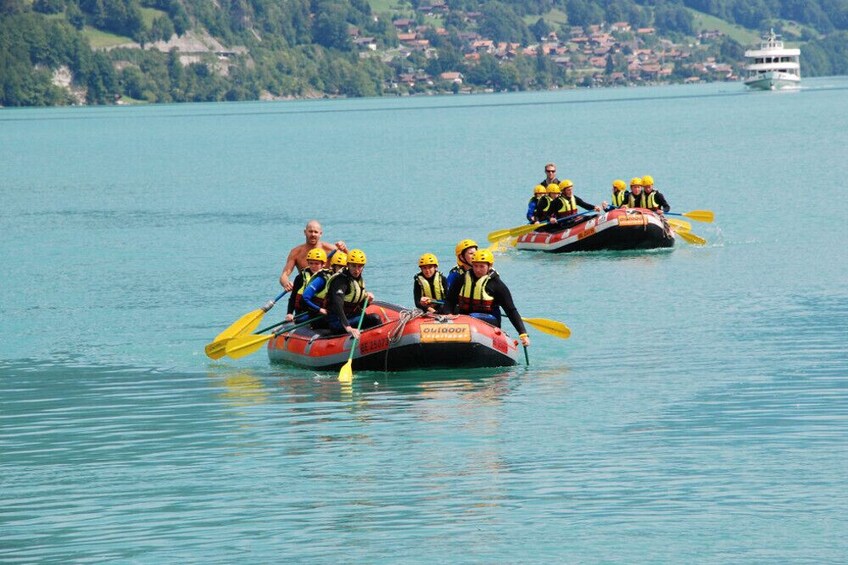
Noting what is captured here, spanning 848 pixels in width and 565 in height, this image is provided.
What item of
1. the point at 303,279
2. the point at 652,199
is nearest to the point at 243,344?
the point at 303,279

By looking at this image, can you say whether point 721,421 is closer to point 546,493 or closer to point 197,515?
point 546,493

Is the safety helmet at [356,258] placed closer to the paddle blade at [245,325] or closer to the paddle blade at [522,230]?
the paddle blade at [245,325]

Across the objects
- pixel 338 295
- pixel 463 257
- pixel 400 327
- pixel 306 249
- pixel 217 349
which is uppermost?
pixel 463 257

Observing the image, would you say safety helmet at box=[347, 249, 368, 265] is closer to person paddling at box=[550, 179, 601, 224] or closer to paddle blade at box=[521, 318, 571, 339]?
paddle blade at box=[521, 318, 571, 339]

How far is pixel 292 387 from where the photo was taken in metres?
23.9

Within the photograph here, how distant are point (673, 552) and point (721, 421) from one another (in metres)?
5.52

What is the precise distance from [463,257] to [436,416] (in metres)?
3.66

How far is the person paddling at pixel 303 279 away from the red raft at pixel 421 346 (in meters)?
1.03

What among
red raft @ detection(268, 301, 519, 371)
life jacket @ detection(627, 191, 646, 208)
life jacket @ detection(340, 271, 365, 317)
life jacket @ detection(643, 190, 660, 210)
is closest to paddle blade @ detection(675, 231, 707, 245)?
life jacket @ detection(643, 190, 660, 210)

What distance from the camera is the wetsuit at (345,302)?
24000mm

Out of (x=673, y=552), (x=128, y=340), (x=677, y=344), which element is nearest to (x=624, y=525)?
(x=673, y=552)

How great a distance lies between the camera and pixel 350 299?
80.7ft

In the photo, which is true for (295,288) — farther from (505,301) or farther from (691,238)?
(691,238)

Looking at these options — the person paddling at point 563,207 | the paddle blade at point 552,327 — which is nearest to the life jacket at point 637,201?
the person paddling at point 563,207
